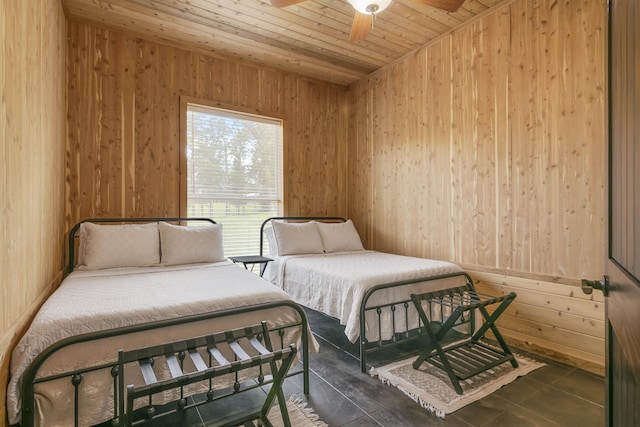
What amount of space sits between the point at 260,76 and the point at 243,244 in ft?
6.62

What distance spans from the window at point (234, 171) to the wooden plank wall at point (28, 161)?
3.87 ft

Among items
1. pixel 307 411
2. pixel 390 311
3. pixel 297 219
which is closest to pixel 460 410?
pixel 390 311

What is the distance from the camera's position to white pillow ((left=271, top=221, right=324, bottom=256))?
3459 mm

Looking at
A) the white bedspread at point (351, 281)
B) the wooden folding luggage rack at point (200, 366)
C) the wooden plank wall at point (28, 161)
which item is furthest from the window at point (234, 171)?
the wooden folding luggage rack at point (200, 366)

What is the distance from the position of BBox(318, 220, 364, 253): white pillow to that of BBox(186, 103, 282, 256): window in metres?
0.68

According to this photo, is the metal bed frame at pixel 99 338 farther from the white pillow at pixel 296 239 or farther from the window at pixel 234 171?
the window at pixel 234 171

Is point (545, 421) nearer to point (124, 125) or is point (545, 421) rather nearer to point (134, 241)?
point (134, 241)

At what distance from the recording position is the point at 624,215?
0.68 m

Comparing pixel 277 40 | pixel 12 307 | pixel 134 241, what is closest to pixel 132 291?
pixel 12 307

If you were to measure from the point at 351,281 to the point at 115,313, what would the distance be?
4.74 feet

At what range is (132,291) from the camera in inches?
74.2

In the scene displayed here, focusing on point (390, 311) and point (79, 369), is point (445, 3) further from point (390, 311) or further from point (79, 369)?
point (79, 369)

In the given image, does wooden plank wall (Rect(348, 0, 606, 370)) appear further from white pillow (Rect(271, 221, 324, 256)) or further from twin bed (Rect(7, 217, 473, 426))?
white pillow (Rect(271, 221, 324, 256))

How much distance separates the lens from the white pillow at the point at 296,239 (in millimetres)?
3459
